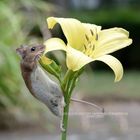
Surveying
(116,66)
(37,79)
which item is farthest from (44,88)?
(116,66)

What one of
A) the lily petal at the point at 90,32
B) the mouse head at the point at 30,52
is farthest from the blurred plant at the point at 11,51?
the mouse head at the point at 30,52

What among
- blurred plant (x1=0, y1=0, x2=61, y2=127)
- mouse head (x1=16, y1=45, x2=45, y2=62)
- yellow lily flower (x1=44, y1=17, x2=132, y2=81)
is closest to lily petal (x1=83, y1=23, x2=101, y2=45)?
yellow lily flower (x1=44, y1=17, x2=132, y2=81)

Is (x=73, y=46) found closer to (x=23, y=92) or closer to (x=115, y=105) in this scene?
(x=23, y=92)

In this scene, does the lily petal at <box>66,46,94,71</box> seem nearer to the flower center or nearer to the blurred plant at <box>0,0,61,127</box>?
the flower center

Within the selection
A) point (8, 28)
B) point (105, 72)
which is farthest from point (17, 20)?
point (105, 72)

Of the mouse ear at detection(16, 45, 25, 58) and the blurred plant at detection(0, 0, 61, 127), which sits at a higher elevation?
the mouse ear at detection(16, 45, 25, 58)

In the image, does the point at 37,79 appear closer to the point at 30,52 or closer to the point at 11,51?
the point at 30,52

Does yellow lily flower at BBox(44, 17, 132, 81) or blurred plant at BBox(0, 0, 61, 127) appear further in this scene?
Answer: blurred plant at BBox(0, 0, 61, 127)

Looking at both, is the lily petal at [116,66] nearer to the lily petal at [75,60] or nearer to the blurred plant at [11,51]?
the lily petal at [75,60]

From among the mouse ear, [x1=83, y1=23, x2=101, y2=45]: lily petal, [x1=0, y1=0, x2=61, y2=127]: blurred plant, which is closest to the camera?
the mouse ear
